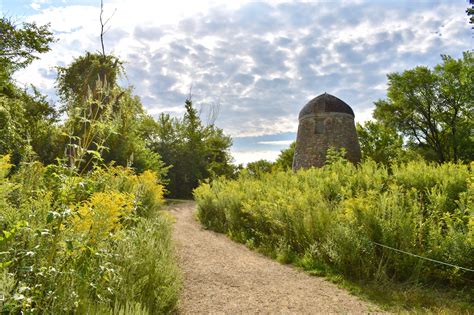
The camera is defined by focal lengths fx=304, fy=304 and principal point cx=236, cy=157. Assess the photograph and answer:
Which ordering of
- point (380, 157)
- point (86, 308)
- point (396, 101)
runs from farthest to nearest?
1. point (396, 101)
2. point (380, 157)
3. point (86, 308)

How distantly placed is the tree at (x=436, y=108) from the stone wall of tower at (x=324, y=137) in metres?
9.23

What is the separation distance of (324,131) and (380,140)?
12.8 meters

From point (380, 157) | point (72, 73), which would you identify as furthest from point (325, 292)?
point (380, 157)

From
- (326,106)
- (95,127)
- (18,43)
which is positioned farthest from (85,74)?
(95,127)

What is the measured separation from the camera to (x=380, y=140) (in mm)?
28156

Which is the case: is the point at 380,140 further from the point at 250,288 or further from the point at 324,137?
the point at 250,288

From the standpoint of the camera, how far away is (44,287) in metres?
2.49

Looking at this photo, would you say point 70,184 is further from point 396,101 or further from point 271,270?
point 396,101

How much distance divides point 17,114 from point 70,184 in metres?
13.8

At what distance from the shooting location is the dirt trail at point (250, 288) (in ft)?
13.3

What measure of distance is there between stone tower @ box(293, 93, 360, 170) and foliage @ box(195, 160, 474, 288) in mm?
9723

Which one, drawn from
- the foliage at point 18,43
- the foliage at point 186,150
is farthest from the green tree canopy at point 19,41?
the foliage at point 186,150

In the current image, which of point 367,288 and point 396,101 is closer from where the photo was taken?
point 367,288

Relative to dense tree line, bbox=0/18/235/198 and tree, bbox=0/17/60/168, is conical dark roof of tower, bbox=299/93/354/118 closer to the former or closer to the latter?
dense tree line, bbox=0/18/235/198
